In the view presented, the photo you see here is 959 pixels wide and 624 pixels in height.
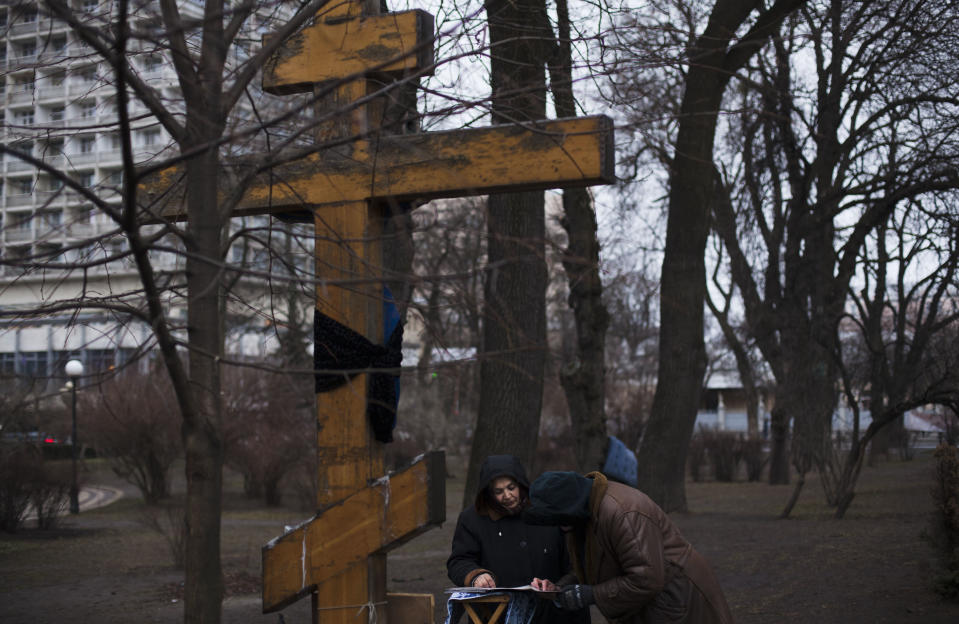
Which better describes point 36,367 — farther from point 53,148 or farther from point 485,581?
point 485,581

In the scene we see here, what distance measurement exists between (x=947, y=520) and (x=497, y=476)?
14.6ft

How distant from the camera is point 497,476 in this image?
4844mm

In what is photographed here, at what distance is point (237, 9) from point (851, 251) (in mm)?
19589

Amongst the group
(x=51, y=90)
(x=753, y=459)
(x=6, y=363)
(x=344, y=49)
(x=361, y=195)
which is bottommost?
(x=753, y=459)

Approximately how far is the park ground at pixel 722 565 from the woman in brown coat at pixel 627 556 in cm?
382

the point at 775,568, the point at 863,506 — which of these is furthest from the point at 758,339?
the point at 775,568

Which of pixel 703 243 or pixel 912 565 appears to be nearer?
pixel 912 565

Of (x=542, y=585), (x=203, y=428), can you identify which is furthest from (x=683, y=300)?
(x=203, y=428)

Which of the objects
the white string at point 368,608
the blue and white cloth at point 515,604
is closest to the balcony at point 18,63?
the white string at point 368,608

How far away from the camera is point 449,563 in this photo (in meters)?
5.01

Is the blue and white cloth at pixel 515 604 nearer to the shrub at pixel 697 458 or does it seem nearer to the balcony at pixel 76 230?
the balcony at pixel 76 230

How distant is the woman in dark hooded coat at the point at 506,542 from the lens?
16.0 feet

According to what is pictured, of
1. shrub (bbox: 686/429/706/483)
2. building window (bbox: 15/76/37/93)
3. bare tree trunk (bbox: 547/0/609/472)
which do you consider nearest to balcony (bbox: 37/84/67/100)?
building window (bbox: 15/76/37/93)

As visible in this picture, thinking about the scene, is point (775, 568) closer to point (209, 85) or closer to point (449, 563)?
point (449, 563)
